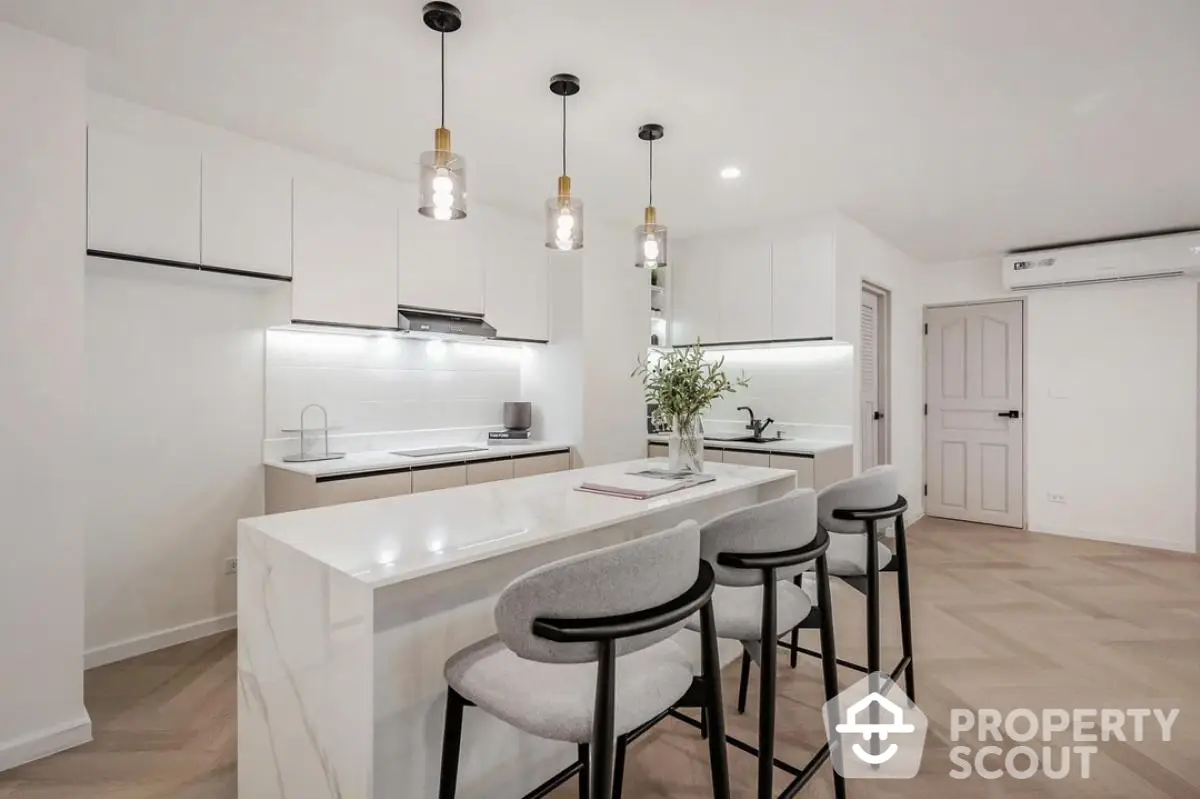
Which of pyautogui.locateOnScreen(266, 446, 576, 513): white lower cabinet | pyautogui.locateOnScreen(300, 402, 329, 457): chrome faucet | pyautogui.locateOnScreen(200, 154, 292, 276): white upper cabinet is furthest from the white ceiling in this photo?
pyautogui.locateOnScreen(266, 446, 576, 513): white lower cabinet

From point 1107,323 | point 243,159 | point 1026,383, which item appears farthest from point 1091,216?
point 243,159

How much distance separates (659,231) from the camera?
2.71 metres

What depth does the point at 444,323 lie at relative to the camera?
147 inches

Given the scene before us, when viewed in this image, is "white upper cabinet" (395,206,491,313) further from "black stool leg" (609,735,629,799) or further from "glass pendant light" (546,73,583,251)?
"black stool leg" (609,735,629,799)

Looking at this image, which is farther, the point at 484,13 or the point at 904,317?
the point at 904,317

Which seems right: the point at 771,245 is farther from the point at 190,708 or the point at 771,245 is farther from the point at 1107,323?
the point at 190,708

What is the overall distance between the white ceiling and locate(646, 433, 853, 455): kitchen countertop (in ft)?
5.37

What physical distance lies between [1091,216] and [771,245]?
2220 millimetres

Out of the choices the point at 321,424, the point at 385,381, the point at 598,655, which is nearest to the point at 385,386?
the point at 385,381

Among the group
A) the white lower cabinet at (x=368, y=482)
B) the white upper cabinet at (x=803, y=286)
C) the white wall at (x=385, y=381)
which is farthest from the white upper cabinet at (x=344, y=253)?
the white upper cabinet at (x=803, y=286)

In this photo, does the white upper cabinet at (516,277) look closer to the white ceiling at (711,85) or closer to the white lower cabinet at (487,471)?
the white ceiling at (711,85)

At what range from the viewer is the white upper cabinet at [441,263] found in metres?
3.63

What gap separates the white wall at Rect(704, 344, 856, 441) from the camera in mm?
4438

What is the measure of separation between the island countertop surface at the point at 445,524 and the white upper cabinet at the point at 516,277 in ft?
6.82
